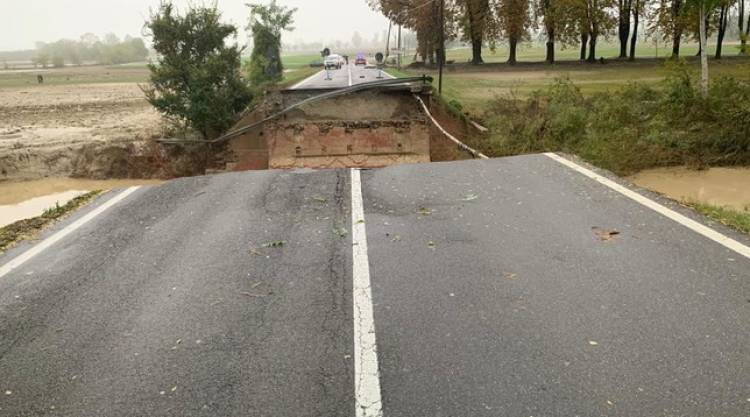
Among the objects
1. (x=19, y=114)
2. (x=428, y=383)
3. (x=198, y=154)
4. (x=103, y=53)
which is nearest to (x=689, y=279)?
(x=428, y=383)

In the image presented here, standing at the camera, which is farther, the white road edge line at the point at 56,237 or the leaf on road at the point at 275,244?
the leaf on road at the point at 275,244

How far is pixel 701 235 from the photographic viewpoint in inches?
211

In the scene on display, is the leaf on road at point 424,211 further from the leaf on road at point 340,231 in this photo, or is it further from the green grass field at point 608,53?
the green grass field at point 608,53

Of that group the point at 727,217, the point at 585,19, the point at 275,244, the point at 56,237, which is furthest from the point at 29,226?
the point at 585,19

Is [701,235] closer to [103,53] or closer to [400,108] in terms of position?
[400,108]

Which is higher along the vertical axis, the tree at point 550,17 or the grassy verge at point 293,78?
the tree at point 550,17

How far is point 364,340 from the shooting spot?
3.72 metres

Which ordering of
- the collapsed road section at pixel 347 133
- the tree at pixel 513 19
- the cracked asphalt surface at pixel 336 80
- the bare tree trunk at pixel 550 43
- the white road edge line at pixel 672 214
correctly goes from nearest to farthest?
the white road edge line at pixel 672 214
the collapsed road section at pixel 347 133
the cracked asphalt surface at pixel 336 80
the tree at pixel 513 19
the bare tree trunk at pixel 550 43

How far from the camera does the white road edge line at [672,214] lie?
5094 mm

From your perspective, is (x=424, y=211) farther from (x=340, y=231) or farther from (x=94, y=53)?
(x=94, y=53)

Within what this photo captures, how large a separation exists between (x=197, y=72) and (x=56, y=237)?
14.9 metres

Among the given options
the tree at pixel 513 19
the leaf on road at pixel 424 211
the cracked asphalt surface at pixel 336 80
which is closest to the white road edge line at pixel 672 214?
the leaf on road at pixel 424 211

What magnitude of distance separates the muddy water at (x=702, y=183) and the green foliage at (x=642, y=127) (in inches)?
12.3

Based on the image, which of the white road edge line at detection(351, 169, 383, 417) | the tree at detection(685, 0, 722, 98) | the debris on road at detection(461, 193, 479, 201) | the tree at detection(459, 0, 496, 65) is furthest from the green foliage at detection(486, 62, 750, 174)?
the tree at detection(459, 0, 496, 65)
